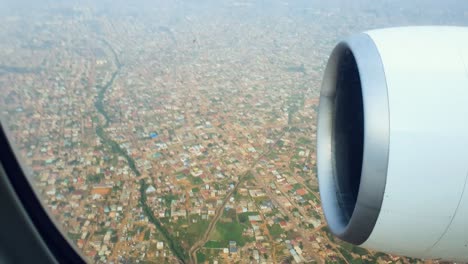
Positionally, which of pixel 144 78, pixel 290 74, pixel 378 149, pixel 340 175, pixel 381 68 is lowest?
pixel 144 78

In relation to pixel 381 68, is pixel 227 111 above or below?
below

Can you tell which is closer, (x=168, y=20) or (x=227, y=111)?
(x=227, y=111)

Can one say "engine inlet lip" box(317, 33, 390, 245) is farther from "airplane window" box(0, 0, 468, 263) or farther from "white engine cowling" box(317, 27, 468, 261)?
"airplane window" box(0, 0, 468, 263)

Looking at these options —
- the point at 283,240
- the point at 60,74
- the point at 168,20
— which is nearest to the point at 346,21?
the point at 168,20

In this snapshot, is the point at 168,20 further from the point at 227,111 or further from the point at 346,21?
the point at 227,111

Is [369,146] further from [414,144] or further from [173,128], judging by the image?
[173,128]

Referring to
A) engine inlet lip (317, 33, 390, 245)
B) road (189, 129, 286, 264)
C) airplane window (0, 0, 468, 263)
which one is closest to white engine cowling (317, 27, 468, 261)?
engine inlet lip (317, 33, 390, 245)

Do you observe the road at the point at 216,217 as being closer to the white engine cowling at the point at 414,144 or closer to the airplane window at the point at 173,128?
the airplane window at the point at 173,128
